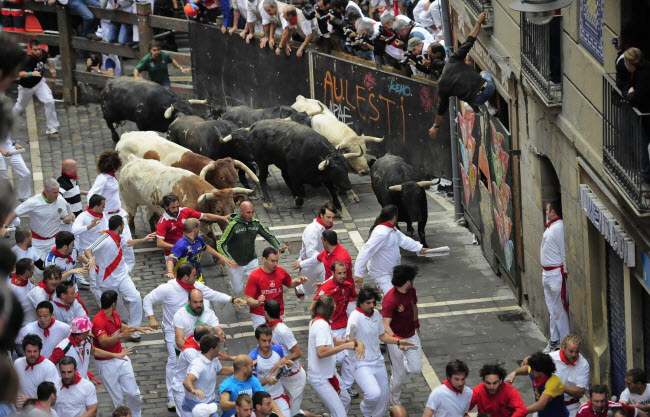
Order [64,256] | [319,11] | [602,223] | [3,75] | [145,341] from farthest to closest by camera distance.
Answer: [319,11], [145,341], [64,256], [602,223], [3,75]

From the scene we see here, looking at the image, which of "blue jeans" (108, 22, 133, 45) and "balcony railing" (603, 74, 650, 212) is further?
"blue jeans" (108, 22, 133, 45)

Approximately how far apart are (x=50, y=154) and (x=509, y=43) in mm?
11481

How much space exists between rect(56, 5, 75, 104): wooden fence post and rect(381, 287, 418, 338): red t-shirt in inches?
646

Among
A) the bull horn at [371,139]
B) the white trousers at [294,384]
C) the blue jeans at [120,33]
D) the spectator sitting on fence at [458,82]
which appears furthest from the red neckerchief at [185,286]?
the blue jeans at [120,33]

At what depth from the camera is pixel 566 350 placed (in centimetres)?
1086

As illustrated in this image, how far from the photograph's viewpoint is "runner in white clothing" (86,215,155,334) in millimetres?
14124

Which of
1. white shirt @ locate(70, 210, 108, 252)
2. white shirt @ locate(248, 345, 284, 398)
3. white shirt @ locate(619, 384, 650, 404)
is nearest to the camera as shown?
white shirt @ locate(619, 384, 650, 404)

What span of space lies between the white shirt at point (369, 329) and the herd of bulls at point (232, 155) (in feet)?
20.1

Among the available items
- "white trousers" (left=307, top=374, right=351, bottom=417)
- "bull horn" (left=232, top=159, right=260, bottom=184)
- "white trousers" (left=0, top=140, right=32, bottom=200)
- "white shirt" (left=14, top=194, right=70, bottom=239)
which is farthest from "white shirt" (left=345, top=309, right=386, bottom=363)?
"white trousers" (left=0, top=140, right=32, bottom=200)

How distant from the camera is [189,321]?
11.9 metres

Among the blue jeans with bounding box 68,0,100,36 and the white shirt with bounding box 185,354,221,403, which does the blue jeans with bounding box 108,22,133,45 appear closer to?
the blue jeans with bounding box 68,0,100,36

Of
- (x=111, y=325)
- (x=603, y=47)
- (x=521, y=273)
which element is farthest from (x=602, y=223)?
(x=111, y=325)

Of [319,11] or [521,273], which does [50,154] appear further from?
[521,273]

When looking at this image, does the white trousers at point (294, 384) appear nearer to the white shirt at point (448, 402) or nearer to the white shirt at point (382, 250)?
the white shirt at point (448, 402)
